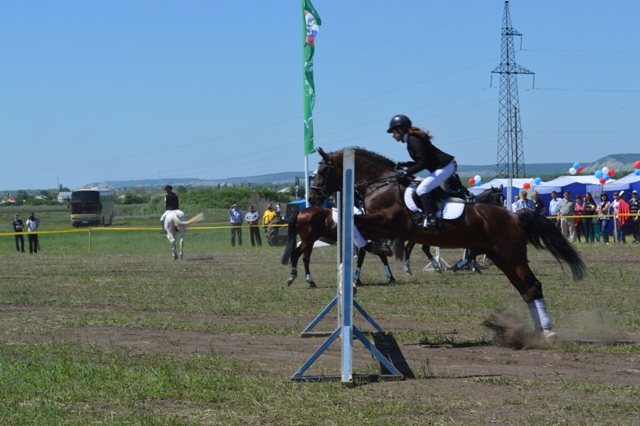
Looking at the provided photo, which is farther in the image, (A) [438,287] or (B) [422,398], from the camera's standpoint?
(A) [438,287]

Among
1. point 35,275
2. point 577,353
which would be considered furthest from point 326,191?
point 35,275

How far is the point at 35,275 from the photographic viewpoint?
2025 cm

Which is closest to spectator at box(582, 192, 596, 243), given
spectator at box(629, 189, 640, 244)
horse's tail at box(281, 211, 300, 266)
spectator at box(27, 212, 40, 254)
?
spectator at box(629, 189, 640, 244)

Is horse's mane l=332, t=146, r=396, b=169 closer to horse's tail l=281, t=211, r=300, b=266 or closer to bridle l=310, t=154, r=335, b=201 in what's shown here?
bridle l=310, t=154, r=335, b=201

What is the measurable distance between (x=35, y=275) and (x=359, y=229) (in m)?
13.0

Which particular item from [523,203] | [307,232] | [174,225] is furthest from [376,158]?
[174,225]

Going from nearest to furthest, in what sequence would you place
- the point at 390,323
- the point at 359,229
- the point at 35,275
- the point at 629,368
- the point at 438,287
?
the point at 629,368
the point at 359,229
the point at 390,323
the point at 438,287
the point at 35,275

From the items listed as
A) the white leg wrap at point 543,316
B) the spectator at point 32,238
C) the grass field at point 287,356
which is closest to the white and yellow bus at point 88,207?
the spectator at point 32,238

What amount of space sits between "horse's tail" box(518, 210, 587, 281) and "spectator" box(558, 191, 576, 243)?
20.3 m

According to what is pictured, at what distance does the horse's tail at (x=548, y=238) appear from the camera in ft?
32.8

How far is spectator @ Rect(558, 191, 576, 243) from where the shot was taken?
3023 centimetres

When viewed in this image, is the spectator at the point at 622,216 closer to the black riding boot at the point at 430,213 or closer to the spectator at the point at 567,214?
the spectator at the point at 567,214

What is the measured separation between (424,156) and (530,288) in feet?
6.90

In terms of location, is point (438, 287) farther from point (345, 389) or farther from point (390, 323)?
point (345, 389)
